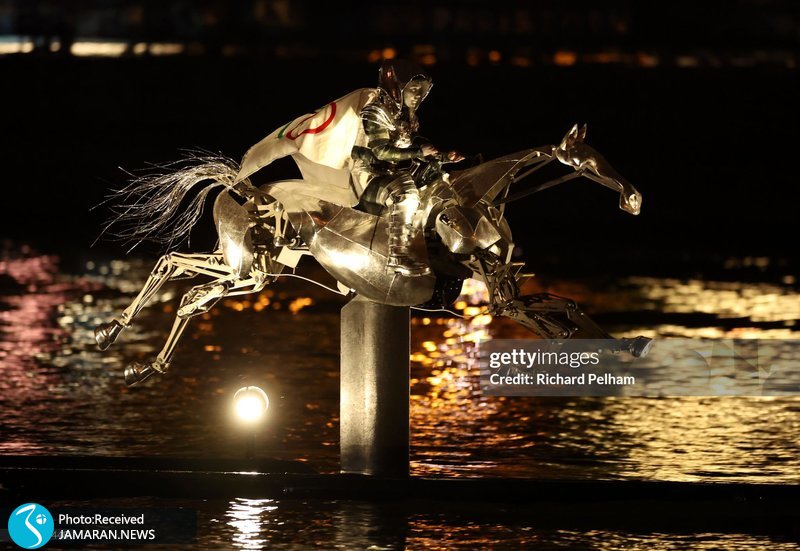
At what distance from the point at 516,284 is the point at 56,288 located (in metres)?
10.2

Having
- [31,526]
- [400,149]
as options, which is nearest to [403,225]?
[400,149]

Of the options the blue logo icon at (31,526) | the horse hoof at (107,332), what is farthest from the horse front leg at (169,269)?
the blue logo icon at (31,526)

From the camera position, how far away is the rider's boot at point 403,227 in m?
7.47

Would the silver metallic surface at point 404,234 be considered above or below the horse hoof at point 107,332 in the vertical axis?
above

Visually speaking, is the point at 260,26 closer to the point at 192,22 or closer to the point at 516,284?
the point at 192,22

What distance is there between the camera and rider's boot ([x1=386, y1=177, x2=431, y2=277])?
7.47 metres

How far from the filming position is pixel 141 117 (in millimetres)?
24453

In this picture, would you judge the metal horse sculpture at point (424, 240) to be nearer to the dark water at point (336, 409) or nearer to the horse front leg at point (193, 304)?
the horse front leg at point (193, 304)

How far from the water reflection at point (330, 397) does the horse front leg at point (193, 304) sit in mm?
581

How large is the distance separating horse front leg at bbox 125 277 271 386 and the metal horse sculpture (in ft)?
0.10

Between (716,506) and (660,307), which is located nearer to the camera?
(716,506)

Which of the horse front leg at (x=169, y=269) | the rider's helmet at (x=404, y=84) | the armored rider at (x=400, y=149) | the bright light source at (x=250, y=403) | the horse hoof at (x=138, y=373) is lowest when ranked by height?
the bright light source at (x=250, y=403)

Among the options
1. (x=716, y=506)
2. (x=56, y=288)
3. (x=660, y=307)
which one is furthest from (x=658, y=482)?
(x=56, y=288)

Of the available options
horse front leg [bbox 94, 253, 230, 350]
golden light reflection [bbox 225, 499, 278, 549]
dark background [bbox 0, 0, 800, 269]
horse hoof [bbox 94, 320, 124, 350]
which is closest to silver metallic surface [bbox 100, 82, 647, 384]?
horse front leg [bbox 94, 253, 230, 350]
